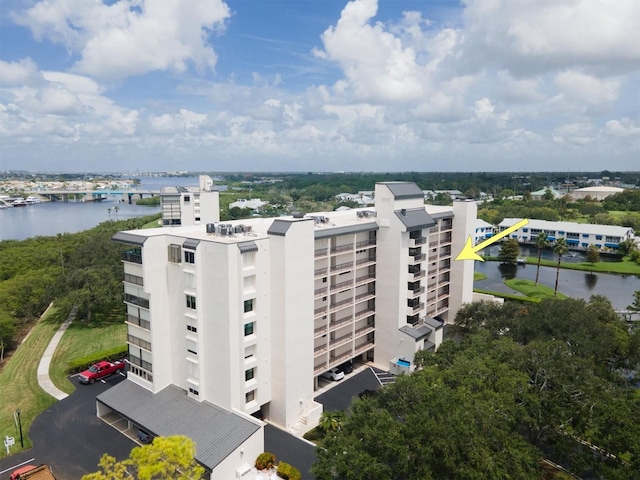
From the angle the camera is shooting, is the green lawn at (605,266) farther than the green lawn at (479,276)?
Yes

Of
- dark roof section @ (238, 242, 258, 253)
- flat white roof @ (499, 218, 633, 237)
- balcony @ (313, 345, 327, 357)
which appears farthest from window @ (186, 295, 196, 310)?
flat white roof @ (499, 218, 633, 237)

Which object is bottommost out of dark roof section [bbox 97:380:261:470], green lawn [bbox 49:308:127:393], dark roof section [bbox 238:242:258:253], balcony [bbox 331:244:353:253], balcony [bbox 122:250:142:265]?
green lawn [bbox 49:308:127:393]

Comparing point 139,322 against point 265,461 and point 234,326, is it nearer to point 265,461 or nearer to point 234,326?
point 234,326

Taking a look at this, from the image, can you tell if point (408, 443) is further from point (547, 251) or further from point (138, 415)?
point (547, 251)

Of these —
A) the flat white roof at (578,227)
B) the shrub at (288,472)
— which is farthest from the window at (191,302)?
the flat white roof at (578,227)

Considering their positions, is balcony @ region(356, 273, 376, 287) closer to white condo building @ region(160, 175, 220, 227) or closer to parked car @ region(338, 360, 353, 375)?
parked car @ region(338, 360, 353, 375)

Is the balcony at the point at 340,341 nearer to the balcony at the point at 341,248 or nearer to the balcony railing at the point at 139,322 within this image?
the balcony at the point at 341,248

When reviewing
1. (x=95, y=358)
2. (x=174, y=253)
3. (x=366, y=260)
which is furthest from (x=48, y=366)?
(x=366, y=260)
